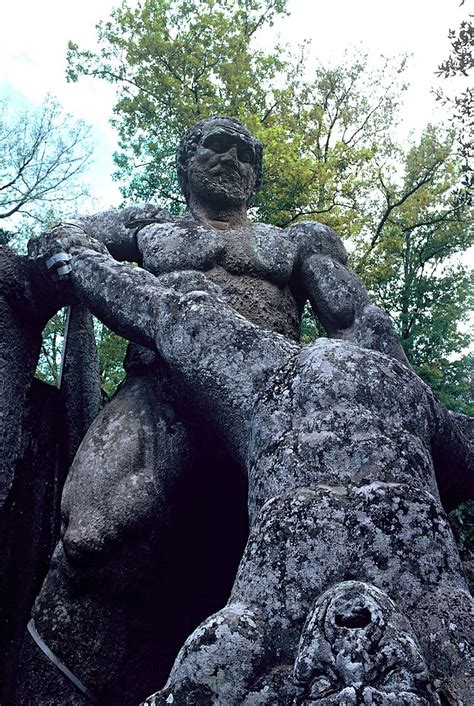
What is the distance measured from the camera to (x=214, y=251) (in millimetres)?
3211

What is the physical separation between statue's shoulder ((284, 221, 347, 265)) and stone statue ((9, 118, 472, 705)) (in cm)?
1

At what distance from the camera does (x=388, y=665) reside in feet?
4.19

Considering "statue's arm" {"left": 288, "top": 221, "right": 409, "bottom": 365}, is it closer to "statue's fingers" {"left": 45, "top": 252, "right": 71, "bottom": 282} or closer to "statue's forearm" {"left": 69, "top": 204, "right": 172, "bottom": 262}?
"statue's forearm" {"left": 69, "top": 204, "right": 172, "bottom": 262}

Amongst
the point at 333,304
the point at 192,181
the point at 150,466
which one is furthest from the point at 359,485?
the point at 192,181

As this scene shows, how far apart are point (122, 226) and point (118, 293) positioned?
3.30ft

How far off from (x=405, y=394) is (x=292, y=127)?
12.5 metres

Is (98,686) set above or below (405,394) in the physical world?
below

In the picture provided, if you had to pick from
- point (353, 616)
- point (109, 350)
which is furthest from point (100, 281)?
point (109, 350)

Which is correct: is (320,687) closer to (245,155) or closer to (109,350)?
(245,155)

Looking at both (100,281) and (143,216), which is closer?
(100,281)

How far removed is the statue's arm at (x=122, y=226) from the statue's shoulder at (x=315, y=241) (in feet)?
2.20

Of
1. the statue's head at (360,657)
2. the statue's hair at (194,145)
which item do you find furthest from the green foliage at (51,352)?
the statue's head at (360,657)

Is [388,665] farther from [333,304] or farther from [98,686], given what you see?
[333,304]

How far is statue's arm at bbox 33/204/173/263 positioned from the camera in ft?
11.5
